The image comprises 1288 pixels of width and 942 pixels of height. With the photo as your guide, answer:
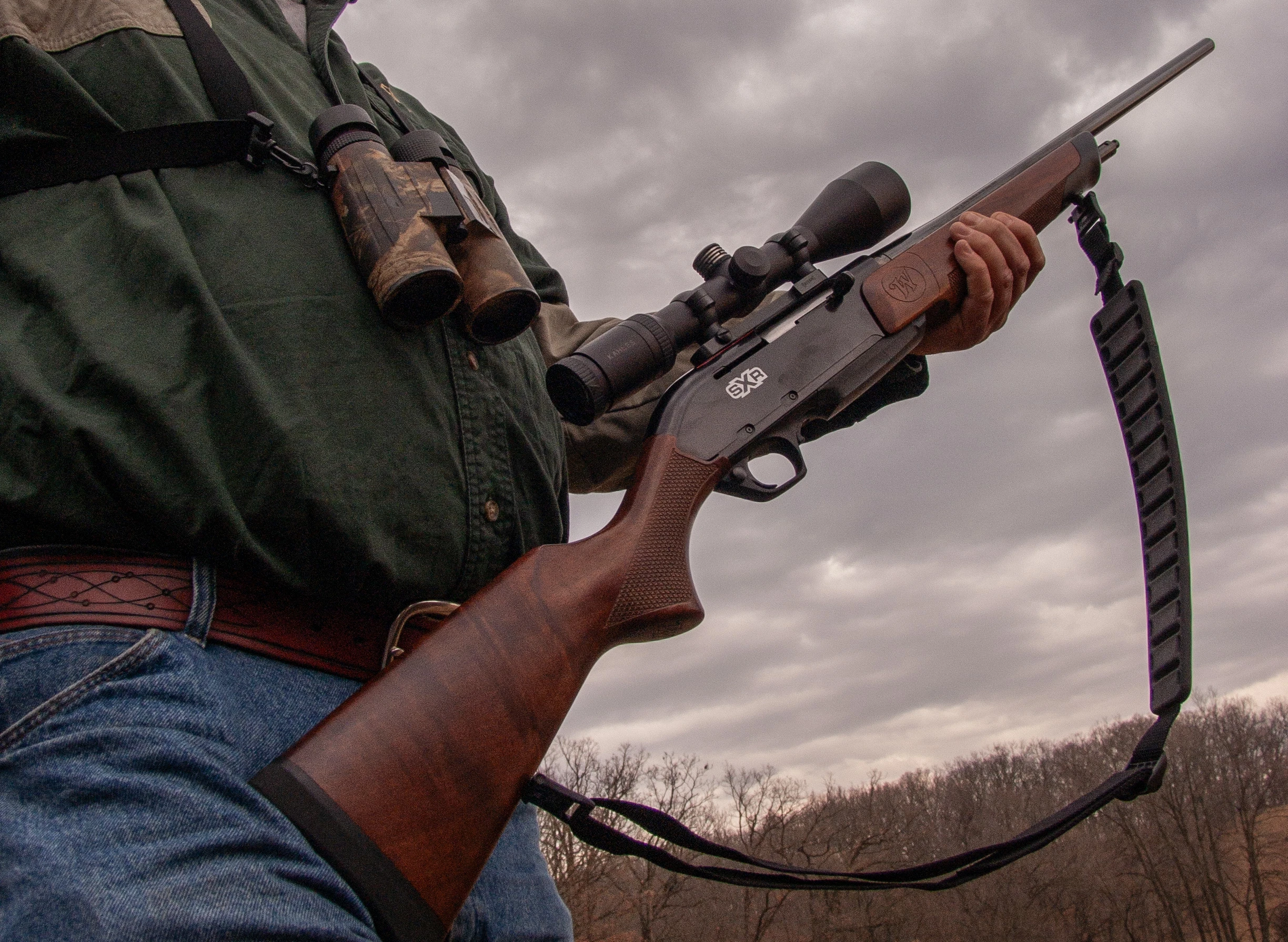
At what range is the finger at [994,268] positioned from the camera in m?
2.84

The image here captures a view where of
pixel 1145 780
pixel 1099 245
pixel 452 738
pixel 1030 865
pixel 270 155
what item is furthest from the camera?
pixel 1030 865

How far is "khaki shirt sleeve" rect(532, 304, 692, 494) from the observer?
248 cm

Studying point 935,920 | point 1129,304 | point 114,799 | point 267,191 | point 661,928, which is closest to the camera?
point 114,799

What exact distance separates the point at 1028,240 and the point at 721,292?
96 cm

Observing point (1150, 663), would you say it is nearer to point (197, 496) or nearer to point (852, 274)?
point (852, 274)

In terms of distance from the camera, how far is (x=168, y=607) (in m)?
1.32

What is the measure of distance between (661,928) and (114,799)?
3436 cm

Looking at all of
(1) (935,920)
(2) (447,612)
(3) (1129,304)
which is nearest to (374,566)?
A: (2) (447,612)

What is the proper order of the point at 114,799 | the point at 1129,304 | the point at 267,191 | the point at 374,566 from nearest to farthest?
1. the point at 114,799
2. the point at 374,566
3. the point at 267,191
4. the point at 1129,304

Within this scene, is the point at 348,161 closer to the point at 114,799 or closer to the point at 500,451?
the point at 500,451

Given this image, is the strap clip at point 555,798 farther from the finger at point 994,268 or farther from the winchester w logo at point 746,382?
the finger at point 994,268

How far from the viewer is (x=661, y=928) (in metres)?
32.2

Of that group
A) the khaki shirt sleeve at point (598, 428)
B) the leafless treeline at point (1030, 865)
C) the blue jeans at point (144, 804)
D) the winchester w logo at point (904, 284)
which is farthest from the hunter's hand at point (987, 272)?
the leafless treeline at point (1030, 865)

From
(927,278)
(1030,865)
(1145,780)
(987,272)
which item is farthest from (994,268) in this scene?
(1030,865)
